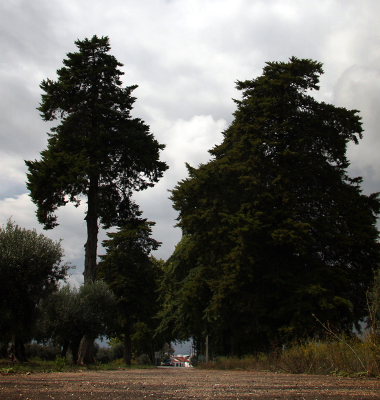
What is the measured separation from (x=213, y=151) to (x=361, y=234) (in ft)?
Result: 37.5

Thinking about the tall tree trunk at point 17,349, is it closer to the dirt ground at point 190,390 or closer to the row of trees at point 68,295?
the row of trees at point 68,295

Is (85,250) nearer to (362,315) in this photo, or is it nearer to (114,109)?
(114,109)

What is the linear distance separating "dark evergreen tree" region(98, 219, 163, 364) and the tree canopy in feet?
42.8

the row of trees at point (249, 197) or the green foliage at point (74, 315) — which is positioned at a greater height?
the row of trees at point (249, 197)

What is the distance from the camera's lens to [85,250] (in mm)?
21156

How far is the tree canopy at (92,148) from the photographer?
66.0ft

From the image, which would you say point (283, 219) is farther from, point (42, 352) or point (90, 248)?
point (42, 352)

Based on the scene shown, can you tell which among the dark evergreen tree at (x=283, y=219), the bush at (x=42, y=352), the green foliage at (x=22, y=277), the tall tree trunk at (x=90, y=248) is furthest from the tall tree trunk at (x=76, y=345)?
the bush at (x=42, y=352)

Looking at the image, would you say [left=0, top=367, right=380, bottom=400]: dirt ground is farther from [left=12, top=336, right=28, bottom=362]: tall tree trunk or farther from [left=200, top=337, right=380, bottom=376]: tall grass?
[left=12, top=336, right=28, bottom=362]: tall tree trunk

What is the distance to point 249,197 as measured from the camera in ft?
69.5

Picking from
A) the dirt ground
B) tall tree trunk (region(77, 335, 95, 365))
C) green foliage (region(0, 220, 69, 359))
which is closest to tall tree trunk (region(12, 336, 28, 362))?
green foliage (region(0, 220, 69, 359))

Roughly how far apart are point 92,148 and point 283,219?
10.8m

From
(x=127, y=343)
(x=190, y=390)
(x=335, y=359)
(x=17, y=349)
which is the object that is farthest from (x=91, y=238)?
(x=127, y=343)

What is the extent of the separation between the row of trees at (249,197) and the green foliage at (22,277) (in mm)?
4507
